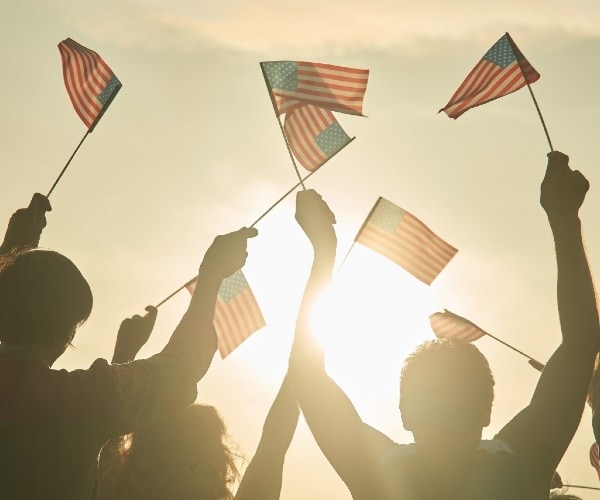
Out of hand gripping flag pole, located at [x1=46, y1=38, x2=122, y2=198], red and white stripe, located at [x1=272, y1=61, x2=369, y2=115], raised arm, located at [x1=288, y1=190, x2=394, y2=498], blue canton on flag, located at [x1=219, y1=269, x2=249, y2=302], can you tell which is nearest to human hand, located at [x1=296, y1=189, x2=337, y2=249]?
raised arm, located at [x1=288, y1=190, x2=394, y2=498]

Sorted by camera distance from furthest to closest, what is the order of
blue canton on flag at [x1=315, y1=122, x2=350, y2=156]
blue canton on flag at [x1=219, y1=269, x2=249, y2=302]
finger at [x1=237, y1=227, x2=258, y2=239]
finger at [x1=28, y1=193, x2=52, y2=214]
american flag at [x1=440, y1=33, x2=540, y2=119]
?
blue canton on flag at [x1=219, y1=269, x2=249, y2=302] < blue canton on flag at [x1=315, y1=122, x2=350, y2=156] < american flag at [x1=440, y1=33, x2=540, y2=119] < finger at [x1=28, y1=193, x2=52, y2=214] < finger at [x1=237, y1=227, x2=258, y2=239]

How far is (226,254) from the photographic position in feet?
11.8

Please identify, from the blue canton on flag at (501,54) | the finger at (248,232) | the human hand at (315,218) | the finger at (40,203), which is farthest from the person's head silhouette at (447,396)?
the blue canton on flag at (501,54)

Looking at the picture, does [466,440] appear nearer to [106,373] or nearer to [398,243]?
[106,373]

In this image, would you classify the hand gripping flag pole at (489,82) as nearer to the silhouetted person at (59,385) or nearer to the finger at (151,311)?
the finger at (151,311)

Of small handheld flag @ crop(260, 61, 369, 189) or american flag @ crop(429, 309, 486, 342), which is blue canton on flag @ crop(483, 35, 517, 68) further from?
american flag @ crop(429, 309, 486, 342)

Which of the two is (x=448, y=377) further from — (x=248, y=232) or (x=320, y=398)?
(x=248, y=232)

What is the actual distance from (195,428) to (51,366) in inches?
52.3

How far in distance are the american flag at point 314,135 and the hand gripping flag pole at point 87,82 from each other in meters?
1.82

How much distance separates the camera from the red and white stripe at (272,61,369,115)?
7.65 m

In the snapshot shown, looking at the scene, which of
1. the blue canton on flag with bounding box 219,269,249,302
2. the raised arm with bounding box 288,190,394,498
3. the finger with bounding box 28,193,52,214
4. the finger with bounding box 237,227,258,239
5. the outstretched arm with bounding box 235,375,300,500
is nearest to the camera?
the raised arm with bounding box 288,190,394,498

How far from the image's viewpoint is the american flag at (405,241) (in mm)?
8492

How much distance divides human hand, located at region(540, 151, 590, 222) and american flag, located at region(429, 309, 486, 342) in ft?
22.6

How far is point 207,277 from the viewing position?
3.45m
